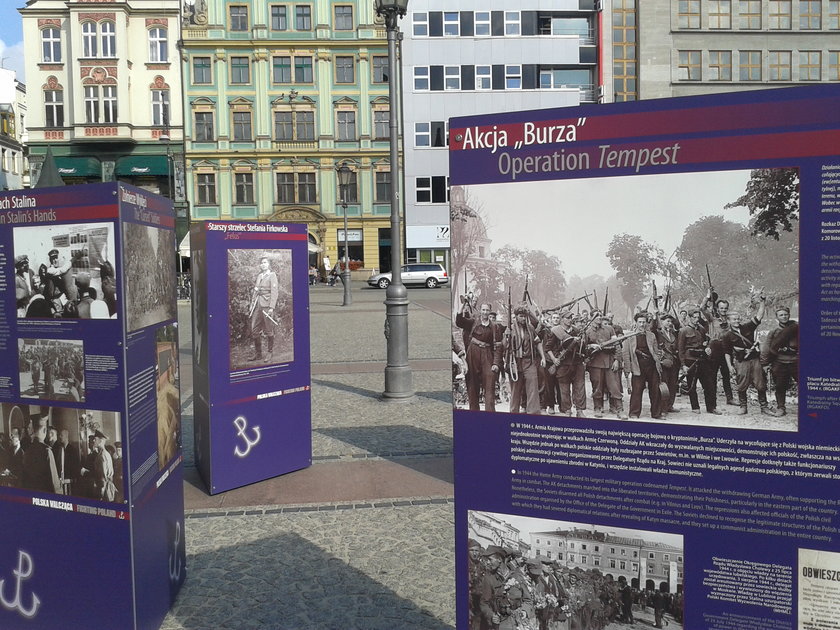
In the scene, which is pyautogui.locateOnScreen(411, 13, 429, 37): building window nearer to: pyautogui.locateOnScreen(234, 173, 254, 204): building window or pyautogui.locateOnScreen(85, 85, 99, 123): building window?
pyautogui.locateOnScreen(234, 173, 254, 204): building window

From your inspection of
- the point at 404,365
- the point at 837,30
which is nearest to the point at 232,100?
the point at 837,30

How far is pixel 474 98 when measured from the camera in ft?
144

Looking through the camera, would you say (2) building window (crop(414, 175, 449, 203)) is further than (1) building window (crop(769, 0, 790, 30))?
No

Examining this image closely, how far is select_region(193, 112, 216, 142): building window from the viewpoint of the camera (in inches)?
1822

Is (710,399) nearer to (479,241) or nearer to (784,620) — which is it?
(784,620)

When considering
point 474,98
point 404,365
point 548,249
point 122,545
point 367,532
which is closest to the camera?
point 548,249

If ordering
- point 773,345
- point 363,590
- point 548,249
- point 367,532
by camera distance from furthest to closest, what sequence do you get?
point 367,532 < point 363,590 < point 548,249 < point 773,345

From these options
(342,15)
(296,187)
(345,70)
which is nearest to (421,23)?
(342,15)

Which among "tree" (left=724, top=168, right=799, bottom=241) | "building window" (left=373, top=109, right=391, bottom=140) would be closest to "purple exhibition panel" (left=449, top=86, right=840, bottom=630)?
"tree" (left=724, top=168, right=799, bottom=241)

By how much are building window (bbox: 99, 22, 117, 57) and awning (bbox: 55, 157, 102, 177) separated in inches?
232

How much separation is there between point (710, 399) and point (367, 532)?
3209 millimetres

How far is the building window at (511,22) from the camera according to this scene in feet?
145

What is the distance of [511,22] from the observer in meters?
44.2

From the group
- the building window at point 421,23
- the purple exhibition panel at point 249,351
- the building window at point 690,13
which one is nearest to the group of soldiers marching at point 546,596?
the purple exhibition panel at point 249,351
